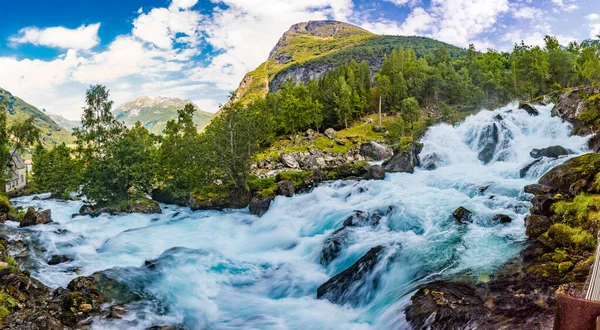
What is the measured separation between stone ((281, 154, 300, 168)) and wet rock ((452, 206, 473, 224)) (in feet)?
124

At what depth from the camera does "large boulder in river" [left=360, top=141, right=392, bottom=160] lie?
6147 cm

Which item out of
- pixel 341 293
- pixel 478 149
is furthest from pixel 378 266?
pixel 478 149

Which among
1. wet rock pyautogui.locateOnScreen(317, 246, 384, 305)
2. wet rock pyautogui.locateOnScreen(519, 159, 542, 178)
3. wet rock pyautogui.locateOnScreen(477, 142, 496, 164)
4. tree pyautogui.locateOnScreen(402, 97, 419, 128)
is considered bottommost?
wet rock pyautogui.locateOnScreen(317, 246, 384, 305)

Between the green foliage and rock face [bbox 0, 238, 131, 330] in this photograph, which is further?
the green foliage

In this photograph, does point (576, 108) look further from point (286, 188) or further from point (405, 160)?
point (286, 188)

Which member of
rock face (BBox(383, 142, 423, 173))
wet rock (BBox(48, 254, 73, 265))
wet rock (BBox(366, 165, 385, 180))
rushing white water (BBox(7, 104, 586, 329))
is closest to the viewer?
rushing white water (BBox(7, 104, 586, 329))

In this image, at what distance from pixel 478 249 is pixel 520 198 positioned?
908 centimetres

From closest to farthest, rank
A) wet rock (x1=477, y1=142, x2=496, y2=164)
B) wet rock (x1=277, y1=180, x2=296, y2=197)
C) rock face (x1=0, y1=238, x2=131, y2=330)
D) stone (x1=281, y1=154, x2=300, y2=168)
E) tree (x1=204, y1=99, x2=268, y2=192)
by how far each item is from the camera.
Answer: rock face (x1=0, y1=238, x2=131, y2=330)
wet rock (x1=277, y1=180, x2=296, y2=197)
tree (x1=204, y1=99, x2=268, y2=192)
wet rock (x1=477, y1=142, x2=496, y2=164)
stone (x1=281, y1=154, x2=300, y2=168)

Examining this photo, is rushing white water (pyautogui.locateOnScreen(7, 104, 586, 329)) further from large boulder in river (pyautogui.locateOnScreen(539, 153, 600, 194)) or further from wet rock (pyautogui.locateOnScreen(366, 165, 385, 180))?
large boulder in river (pyautogui.locateOnScreen(539, 153, 600, 194))

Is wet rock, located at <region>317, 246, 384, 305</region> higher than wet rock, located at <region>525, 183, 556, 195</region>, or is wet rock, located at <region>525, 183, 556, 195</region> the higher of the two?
wet rock, located at <region>525, 183, 556, 195</region>

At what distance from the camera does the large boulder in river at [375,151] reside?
202 ft

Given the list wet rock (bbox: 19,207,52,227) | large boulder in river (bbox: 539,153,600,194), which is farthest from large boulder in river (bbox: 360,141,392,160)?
wet rock (bbox: 19,207,52,227)

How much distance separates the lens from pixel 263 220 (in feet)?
104

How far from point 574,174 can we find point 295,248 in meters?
16.6
